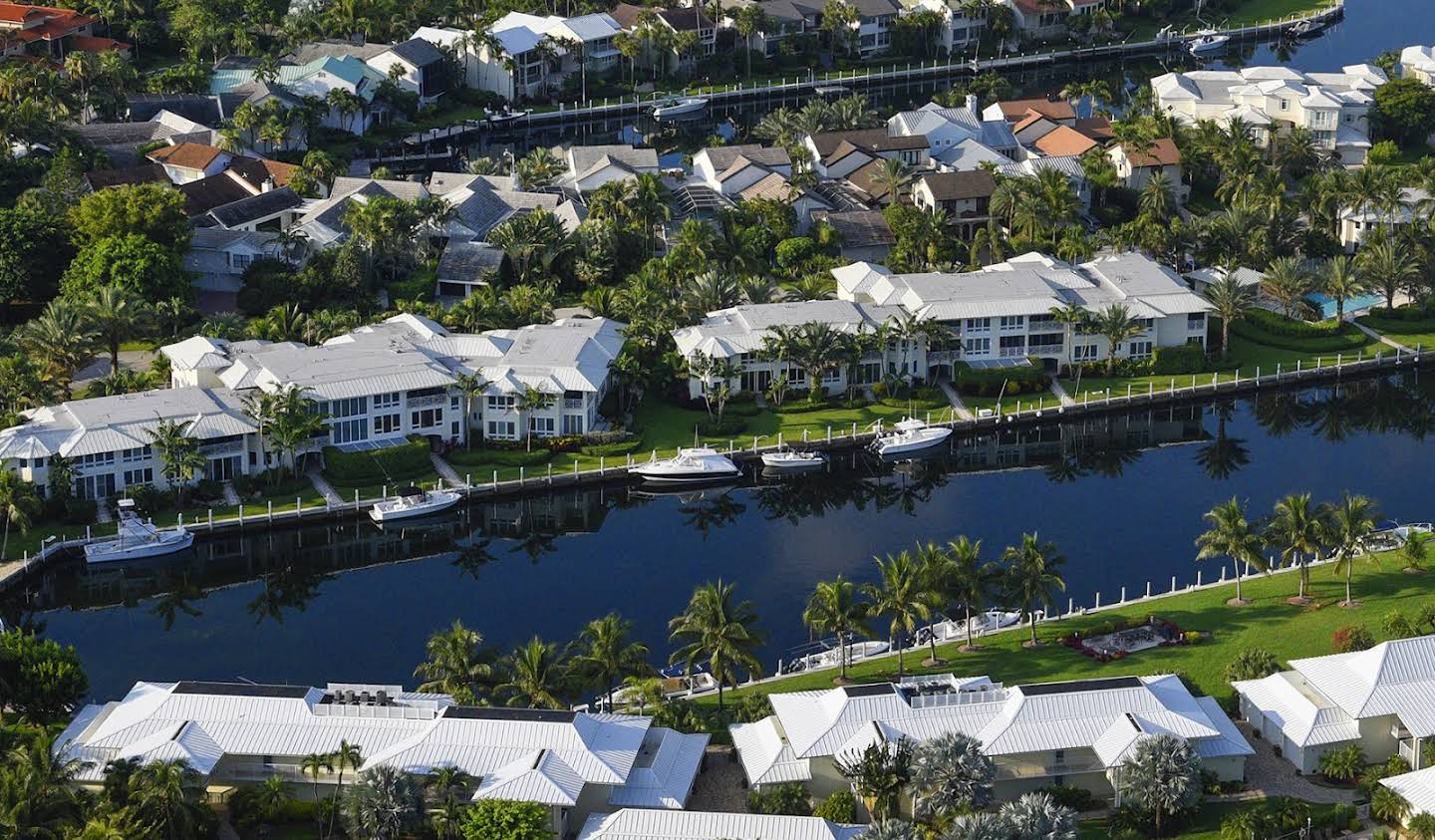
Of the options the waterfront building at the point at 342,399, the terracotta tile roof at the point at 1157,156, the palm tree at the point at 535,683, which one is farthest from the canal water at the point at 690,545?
the terracotta tile roof at the point at 1157,156

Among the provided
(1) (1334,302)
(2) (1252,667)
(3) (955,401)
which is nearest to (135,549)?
(3) (955,401)

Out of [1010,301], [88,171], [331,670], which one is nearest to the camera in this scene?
[331,670]

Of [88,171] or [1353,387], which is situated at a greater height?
[88,171]

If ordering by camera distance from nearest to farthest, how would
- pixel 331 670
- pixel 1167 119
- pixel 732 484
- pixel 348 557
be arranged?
pixel 331 670, pixel 348 557, pixel 732 484, pixel 1167 119

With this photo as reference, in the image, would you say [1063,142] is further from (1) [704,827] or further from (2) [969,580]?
(1) [704,827]

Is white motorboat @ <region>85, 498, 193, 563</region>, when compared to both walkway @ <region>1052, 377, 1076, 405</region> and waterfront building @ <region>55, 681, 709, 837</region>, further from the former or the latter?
walkway @ <region>1052, 377, 1076, 405</region>

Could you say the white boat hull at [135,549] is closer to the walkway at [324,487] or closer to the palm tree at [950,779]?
the walkway at [324,487]

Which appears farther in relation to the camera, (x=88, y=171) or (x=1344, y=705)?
A: (x=88, y=171)

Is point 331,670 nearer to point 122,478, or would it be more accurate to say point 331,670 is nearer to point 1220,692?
point 122,478

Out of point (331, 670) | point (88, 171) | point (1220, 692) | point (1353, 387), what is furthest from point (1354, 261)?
point (88, 171)
